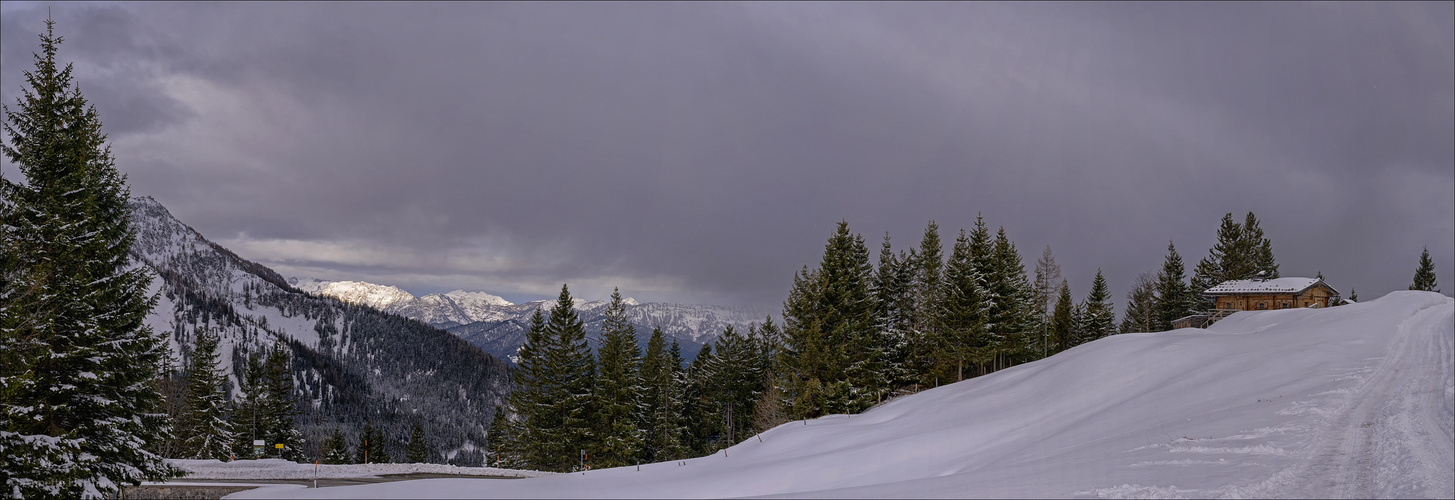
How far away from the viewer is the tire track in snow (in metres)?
7.75

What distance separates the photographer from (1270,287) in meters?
59.3

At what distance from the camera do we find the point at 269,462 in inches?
1298

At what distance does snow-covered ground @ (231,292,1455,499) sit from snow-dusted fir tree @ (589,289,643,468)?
20608 millimetres

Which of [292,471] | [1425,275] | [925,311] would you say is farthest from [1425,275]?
[292,471]

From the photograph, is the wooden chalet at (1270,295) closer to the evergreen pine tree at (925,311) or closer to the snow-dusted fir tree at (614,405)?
the evergreen pine tree at (925,311)

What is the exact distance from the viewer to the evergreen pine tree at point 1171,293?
7411 cm

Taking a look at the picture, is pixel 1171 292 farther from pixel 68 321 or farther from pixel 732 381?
pixel 68 321

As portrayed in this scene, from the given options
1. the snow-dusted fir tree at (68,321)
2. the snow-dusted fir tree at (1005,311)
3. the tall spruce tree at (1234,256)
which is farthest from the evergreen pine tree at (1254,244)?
the snow-dusted fir tree at (68,321)

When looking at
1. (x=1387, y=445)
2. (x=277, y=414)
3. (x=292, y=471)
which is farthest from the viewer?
(x=277, y=414)

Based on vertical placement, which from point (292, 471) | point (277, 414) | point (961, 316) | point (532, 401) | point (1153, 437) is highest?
point (961, 316)

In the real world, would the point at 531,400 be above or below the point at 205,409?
above

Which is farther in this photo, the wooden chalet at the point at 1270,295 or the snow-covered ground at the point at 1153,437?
the wooden chalet at the point at 1270,295

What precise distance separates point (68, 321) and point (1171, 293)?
9166cm

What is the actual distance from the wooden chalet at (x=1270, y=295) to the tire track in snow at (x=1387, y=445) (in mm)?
48712
